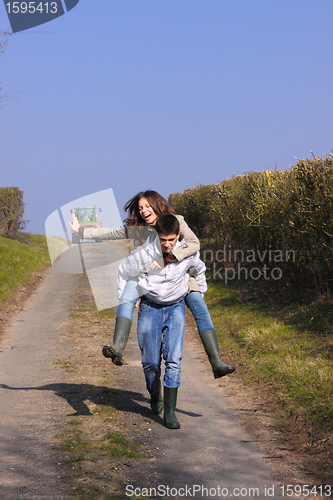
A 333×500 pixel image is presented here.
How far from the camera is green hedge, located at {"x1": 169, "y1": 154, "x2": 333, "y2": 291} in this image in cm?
890

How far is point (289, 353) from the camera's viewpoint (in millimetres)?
7680

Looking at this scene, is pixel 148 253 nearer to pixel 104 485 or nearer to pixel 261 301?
pixel 104 485

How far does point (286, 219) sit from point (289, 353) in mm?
3410

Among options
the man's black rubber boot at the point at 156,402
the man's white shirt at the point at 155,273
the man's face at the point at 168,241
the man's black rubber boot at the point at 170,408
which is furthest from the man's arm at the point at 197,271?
the man's black rubber boot at the point at 156,402

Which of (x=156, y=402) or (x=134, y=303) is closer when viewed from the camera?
(x=134, y=303)

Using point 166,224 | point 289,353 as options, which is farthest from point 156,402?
point 289,353

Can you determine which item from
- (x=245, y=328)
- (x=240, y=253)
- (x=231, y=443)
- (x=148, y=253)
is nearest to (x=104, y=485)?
(x=231, y=443)

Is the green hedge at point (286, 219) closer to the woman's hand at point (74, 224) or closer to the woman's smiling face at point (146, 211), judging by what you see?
the woman's smiling face at point (146, 211)

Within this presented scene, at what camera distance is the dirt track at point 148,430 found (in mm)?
3914

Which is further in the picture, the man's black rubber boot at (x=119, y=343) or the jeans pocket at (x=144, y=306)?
the jeans pocket at (x=144, y=306)

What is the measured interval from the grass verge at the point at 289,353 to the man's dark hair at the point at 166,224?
7.82ft

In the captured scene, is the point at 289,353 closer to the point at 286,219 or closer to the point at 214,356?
the point at 214,356

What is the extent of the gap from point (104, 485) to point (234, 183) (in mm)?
12393

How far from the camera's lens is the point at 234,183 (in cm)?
1529
